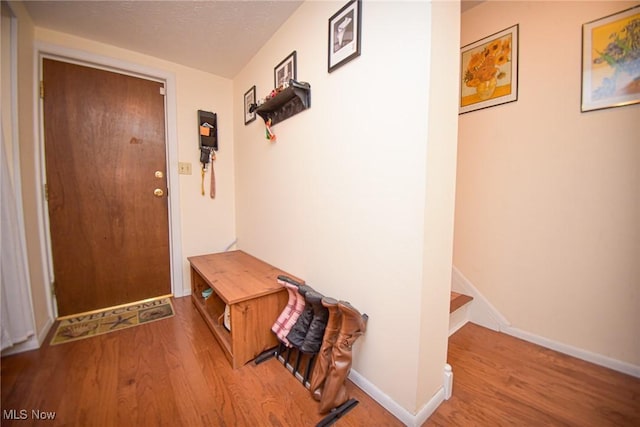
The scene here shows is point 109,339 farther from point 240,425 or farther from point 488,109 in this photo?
point 488,109

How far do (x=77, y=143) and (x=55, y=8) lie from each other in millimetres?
866

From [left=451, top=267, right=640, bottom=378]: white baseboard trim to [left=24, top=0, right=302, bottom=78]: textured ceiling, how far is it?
2.34m

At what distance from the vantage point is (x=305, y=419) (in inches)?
41.0

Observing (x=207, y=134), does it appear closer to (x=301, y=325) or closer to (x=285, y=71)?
(x=285, y=71)

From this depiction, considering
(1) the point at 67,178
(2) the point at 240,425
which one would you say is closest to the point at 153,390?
(2) the point at 240,425

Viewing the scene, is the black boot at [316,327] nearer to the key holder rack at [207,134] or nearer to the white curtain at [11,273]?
the white curtain at [11,273]

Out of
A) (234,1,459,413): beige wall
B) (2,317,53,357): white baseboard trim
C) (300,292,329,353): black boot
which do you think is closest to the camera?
(234,1,459,413): beige wall

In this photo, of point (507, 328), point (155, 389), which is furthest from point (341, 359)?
point (507, 328)

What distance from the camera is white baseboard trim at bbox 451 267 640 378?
51.7 inches

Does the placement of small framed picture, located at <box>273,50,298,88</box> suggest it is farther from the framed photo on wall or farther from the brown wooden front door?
the framed photo on wall

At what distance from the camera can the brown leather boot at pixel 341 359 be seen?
1062 mm

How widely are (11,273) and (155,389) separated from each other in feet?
3.40

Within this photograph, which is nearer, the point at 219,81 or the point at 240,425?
the point at 240,425

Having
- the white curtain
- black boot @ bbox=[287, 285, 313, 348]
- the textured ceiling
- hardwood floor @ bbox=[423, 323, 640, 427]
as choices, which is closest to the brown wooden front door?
the textured ceiling
